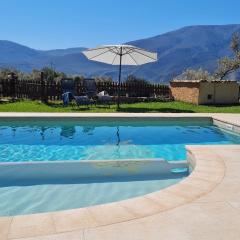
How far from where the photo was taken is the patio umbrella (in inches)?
645

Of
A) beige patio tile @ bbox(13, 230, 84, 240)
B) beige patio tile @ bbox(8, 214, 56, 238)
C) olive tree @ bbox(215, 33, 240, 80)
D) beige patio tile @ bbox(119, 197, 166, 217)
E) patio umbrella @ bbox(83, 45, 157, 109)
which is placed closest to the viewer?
beige patio tile @ bbox(13, 230, 84, 240)

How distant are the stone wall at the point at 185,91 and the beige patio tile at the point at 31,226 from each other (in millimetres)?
14375

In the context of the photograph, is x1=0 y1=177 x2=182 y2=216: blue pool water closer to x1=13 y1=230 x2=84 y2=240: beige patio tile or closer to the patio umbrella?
x1=13 y1=230 x2=84 y2=240: beige patio tile

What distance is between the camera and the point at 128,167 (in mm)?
7445

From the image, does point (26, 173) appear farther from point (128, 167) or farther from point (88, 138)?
point (88, 138)

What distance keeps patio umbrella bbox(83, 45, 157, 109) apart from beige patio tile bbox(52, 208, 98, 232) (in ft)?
40.7

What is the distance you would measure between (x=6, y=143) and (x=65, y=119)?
2.50m

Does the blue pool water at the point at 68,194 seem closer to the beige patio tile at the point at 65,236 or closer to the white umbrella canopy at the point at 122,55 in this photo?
the beige patio tile at the point at 65,236


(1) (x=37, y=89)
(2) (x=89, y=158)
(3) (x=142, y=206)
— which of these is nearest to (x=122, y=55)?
(1) (x=37, y=89)

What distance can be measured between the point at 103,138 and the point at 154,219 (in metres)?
6.73

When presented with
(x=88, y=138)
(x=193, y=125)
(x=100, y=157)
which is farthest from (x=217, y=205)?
(x=193, y=125)

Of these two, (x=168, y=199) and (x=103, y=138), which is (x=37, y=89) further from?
(x=168, y=199)

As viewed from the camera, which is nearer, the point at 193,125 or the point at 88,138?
the point at 88,138

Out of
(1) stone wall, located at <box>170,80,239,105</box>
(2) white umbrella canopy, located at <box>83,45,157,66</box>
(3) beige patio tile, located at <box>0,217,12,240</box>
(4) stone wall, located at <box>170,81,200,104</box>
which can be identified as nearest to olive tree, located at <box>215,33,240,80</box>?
(4) stone wall, located at <box>170,81,200,104</box>
